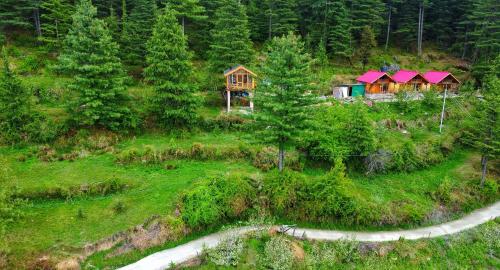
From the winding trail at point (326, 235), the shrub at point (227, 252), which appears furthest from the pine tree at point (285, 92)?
the shrub at point (227, 252)

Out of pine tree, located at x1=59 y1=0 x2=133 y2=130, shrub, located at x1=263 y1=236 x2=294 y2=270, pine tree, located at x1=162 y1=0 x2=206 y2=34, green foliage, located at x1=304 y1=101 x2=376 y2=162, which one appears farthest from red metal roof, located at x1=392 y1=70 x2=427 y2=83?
pine tree, located at x1=59 y1=0 x2=133 y2=130

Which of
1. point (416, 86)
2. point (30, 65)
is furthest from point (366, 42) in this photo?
point (30, 65)

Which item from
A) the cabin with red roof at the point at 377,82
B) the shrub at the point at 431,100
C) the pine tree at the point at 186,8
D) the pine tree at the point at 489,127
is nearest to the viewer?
the pine tree at the point at 489,127

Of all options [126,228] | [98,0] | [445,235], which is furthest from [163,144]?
[98,0]

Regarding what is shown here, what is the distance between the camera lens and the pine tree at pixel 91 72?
84.8 feet

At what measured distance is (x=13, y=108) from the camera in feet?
83.4

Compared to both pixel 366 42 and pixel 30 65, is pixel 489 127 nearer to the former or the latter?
pixel 366 42

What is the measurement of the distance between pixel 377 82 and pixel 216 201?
1145 inches

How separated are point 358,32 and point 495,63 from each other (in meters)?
19.0

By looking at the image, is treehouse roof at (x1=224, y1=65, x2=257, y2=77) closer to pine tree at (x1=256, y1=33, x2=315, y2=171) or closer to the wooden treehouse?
the wooden treehouse

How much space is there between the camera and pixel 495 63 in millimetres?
38062

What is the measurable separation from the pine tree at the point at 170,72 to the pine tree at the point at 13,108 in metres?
9.26

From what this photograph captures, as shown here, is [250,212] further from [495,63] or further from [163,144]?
[495,63]

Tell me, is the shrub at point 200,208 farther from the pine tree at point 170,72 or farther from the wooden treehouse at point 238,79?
the wooden treehouse at point 238,79
